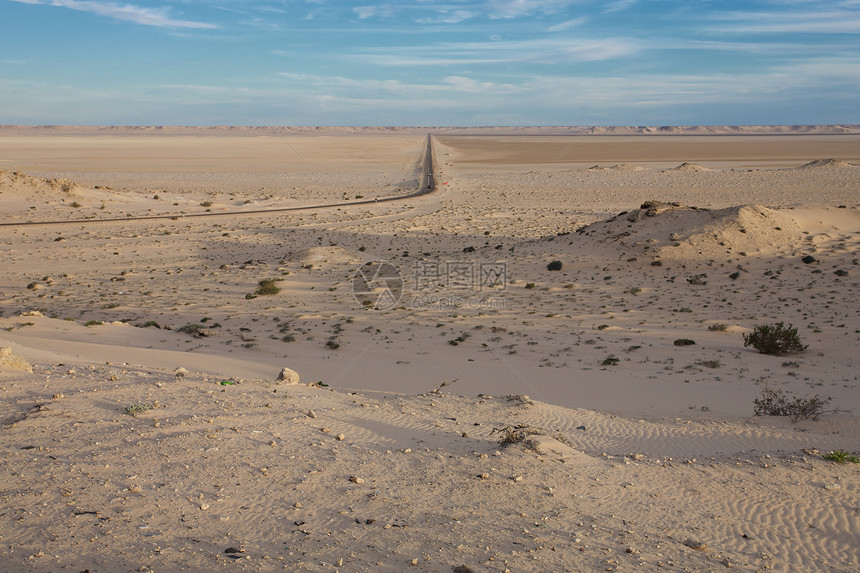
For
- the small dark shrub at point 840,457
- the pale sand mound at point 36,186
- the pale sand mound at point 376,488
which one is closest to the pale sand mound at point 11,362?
the pale sand mound at point 376,488

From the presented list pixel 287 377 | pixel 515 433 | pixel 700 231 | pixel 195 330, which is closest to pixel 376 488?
pixel 515 433

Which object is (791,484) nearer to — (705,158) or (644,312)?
(644,312)

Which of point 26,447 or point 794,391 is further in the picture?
point 794,391

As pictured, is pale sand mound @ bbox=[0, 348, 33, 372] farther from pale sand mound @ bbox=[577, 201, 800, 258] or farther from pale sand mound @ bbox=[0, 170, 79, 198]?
pale sand mound @ bbox=[0, 170, 79, 198]

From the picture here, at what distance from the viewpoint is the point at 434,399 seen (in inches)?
382

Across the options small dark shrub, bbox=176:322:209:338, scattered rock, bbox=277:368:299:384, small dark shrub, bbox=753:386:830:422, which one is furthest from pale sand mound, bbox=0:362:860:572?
small dark shrub, bbox=176:322:209:338

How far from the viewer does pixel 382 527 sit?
541cm

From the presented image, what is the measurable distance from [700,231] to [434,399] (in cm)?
1670

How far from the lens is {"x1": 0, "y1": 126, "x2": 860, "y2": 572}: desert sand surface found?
532cm

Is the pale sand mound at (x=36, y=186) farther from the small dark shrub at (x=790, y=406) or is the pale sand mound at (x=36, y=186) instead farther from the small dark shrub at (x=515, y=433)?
the small dark shrub at (x=790, y=406)

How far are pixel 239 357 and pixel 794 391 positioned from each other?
36.1ft

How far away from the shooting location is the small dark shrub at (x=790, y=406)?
9.14 meters

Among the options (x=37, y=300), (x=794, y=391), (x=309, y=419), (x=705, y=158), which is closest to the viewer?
(x=309, y=419)

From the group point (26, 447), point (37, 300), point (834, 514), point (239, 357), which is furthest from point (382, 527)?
point (37, 300)
